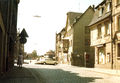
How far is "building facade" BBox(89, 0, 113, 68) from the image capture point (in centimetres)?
2953

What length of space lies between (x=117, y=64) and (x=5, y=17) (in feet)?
51.7

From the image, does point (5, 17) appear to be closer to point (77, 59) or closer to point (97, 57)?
point (97, 57)

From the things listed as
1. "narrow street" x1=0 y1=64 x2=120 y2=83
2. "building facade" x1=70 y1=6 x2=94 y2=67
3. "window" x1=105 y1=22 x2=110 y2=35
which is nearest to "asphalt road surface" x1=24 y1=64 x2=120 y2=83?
"narrow street" x1=0 y1=64 x2=120 y2=83

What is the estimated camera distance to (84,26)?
50219 millimetres

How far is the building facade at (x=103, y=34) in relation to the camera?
29531 millimetres

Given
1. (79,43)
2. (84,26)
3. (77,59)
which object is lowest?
(77,59)

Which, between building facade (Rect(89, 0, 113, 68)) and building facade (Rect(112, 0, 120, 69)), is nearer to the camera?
building facade (Rect(112, 0, 120, 69))

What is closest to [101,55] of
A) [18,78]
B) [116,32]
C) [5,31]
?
[116,32]

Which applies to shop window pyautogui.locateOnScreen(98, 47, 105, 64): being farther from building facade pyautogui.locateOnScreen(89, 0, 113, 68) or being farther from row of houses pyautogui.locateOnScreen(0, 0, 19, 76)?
row of houses pyautogui.locateOnScreen(0, 0, 19, 76)

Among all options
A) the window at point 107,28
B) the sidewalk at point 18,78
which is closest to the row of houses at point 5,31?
the sidewalk at point 18,78

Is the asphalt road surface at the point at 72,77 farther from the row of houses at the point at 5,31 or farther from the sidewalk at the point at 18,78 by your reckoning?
the row of houses at the point at 5,31

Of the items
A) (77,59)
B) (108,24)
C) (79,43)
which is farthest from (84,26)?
(108,24)

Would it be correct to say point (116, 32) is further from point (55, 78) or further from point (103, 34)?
point (55, 78)

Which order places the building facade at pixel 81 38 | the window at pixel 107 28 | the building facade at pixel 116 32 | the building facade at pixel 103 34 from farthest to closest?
the building facade at pixel 81 38, the window at pixel 107 28, the building facade at pixel 103 34, the building facade at pixel 116 32
